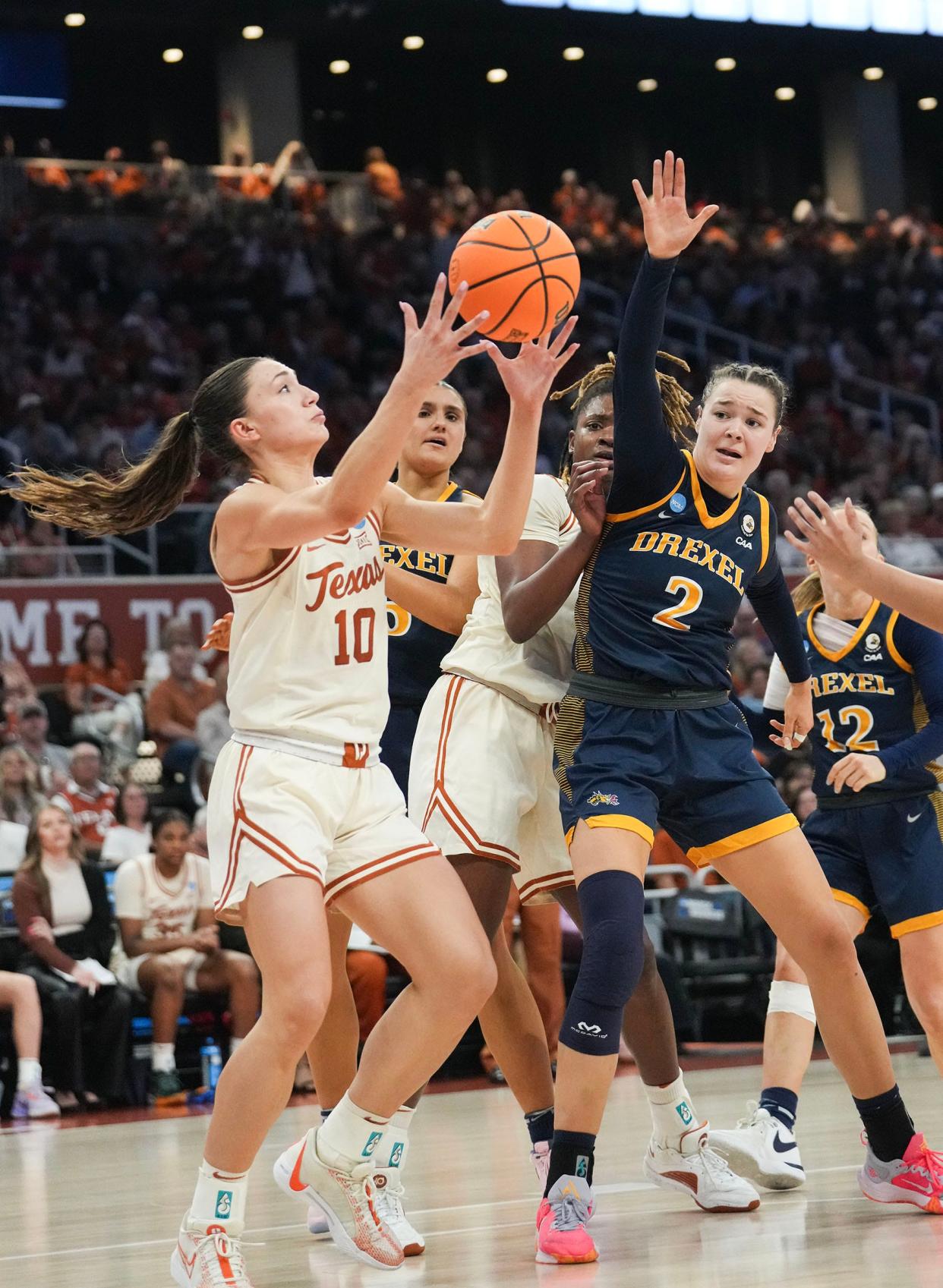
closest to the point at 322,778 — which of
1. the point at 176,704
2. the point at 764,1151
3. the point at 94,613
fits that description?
the point at 764,1151

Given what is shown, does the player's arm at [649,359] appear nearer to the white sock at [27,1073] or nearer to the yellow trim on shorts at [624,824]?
the yellow trim on shorts at [624,824]

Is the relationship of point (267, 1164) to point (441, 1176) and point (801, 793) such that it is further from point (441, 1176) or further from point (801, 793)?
point (801, 793)

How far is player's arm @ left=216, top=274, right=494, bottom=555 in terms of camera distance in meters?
3.59

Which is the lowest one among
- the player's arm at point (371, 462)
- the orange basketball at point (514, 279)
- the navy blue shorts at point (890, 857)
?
the navy blue shorts at point (890, 857)

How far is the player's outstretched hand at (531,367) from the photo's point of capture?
12.7 ft

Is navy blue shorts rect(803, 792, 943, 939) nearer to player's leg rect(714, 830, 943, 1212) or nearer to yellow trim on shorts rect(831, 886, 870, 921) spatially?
yellow trim on shorts rect(831, 886, 870, 921)

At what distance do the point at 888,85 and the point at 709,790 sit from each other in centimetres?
2514

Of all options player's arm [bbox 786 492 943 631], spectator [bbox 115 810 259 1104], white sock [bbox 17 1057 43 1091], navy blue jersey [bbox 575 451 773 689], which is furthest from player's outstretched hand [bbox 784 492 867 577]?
white sock [bbox 17 1057 43 1091]

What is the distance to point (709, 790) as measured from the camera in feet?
14.2

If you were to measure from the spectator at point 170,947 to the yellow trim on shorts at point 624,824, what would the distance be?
5.12 metres

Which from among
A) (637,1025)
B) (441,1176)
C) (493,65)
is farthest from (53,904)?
(493,65)

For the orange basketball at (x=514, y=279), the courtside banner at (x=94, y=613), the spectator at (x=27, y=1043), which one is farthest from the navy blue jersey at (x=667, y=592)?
the courtside banner at (x=94, y=613)

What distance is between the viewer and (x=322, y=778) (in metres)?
3.80

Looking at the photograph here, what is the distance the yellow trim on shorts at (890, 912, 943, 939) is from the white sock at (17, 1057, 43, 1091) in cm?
493
